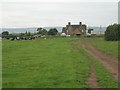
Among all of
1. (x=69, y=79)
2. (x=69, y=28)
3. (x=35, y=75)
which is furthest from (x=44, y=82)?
(x=69, y=28)

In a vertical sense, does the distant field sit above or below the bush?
below

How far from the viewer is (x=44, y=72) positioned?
18797 mm

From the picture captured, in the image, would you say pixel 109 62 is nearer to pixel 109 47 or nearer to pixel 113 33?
pixel 109 47

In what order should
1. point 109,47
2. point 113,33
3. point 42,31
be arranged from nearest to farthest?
1. point 109,47
2. point 113,33
3. point 42,31

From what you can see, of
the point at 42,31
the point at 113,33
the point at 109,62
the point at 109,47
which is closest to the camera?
the point at 109,62

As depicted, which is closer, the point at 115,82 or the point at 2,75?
the point at 115,82

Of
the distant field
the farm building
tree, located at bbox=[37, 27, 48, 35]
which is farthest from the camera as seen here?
tree, located at bbox=[37, 27, 48, 35]

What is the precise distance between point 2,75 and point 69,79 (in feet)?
12.3

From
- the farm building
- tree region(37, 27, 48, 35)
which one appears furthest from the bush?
tree region(37, 27, 48, 35)

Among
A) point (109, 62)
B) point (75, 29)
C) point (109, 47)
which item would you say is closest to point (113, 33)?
point (109, 47)

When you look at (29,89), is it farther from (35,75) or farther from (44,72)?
(44,72)

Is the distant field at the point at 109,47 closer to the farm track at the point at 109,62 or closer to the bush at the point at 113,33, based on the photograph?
the farm track at the point at 109,62

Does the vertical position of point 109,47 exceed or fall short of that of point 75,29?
it falls short

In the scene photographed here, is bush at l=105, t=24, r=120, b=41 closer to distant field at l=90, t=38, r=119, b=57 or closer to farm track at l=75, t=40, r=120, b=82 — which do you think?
distant field at l=90, t=38, r=119, b=57
